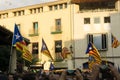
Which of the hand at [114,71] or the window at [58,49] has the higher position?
the window at [58,49]

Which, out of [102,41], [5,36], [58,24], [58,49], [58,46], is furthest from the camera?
[58,24]

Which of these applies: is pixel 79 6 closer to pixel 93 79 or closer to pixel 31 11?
pixel 31 11

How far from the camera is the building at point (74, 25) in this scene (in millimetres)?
39219

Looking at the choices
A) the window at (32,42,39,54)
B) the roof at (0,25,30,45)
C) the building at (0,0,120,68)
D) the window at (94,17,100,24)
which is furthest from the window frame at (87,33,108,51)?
the roof at (0,25,30,45)

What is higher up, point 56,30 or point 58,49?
point 56,30

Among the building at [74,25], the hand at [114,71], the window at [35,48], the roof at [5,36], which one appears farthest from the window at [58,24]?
the hand at [114,71]

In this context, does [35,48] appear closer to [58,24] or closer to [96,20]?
[58,24]

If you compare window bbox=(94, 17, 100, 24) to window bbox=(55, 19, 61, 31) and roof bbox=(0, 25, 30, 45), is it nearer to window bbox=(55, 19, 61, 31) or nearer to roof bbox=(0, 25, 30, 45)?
window bbox=(55, 19, 61, 31)

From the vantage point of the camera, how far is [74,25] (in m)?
40.5

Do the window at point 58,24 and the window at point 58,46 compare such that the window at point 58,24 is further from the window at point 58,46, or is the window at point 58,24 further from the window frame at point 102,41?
the window frame at point 102,41

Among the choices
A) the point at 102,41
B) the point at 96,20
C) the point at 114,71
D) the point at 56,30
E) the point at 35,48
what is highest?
the point at 96,20

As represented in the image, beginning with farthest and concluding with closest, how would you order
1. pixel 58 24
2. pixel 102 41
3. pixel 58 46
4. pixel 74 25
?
pixel 58 24
pixel 58 46
pixel 74 25
pixel 102 41

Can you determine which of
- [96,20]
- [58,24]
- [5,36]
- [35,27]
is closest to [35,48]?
[35,27]

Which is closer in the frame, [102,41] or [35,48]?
[102,41]
